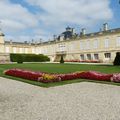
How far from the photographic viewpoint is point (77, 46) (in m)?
54.0

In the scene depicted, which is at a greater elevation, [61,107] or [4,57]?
[4,57]

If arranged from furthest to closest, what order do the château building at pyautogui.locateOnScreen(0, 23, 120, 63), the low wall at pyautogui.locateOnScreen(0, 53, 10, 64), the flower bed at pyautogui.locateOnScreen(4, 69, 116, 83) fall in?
the low wall at pyautogui.locateOnScreen(0, 53, 10, 64) → the château building at pyautogui.locateOnScreen(0, 23, 120, 63) → the flower bed at pyautogui.locateOnScreen(4, 69, 116, 83)

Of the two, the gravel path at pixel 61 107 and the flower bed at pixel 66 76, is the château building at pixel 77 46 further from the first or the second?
the gravel path at pixel 61 107

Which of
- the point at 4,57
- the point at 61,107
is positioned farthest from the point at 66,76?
the point at 4,57

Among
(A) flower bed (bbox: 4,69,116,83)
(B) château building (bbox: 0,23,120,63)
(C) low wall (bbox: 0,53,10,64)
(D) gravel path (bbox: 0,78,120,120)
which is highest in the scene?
(B) château building (bbox: 0,23,120,63)

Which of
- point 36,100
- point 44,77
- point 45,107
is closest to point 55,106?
point 45,107

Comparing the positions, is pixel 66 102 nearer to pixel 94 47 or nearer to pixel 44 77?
pixel 44 77

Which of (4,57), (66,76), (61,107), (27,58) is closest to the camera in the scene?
(61,107)

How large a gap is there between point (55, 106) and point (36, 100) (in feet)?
3.42

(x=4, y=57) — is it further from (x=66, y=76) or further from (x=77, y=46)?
(x=66, y=76)

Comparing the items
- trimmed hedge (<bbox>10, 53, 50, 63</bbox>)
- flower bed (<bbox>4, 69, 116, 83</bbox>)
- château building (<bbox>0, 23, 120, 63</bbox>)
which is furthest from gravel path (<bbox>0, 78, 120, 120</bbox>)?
trimmed hedge (<bbox>10, 53, 50, 63</bbox>)

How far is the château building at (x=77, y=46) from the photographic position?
152ft

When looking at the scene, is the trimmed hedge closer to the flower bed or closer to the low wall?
the low wall

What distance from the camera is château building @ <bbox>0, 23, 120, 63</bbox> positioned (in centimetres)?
4622
